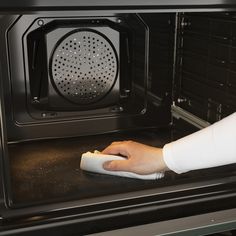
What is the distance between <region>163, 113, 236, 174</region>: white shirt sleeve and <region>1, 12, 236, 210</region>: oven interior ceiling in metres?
0.13

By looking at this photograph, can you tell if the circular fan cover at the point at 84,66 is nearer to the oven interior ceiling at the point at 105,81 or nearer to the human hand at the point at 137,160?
the oven interior ceiling at the point at 105,81

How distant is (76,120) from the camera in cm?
119

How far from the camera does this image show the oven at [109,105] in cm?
76

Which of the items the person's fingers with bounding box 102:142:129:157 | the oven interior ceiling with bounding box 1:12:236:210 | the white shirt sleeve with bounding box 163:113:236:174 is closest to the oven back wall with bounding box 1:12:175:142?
the oven interior ceiling with bounding box 1:12:236:210

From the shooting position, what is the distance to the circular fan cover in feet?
3.60

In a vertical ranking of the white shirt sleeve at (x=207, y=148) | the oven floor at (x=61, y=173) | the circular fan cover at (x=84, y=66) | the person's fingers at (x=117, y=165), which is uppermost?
the circular fan cover at (x=84, y=66)

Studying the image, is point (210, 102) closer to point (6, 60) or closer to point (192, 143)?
point (192, 143)

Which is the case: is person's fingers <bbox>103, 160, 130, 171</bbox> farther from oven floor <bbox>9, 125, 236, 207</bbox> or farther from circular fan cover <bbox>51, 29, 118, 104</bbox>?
circular fan cover <bbox>51, 29, 118, 104</bbox>

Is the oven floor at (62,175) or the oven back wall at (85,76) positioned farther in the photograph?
the oven back wall at (85,76)

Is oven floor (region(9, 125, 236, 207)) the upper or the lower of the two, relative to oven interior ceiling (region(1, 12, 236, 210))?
lower

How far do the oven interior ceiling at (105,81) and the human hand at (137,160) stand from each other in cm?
4

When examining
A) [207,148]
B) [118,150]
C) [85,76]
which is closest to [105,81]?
[85,76]

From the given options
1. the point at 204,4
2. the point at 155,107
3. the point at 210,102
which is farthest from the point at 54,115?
the point at 204,4

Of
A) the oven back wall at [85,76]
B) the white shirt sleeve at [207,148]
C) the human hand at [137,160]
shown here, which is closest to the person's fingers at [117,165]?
the human hand at [137,160]
